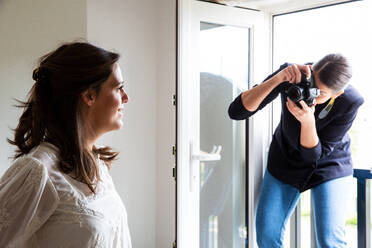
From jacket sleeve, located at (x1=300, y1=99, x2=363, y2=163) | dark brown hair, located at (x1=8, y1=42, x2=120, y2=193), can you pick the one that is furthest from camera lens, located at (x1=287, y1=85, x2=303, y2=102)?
dark brown hair, located at (x1=8, y1=42, x2=120, y2=193)

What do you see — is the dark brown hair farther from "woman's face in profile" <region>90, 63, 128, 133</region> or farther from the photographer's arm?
the photographer's arm

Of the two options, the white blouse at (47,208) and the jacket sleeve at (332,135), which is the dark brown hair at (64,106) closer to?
the white blouse at (47,208)

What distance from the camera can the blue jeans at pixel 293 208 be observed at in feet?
6.06

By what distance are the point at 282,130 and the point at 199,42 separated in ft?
2.24

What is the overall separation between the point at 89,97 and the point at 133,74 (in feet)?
3.83

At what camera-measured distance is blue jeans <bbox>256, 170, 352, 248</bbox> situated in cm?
185

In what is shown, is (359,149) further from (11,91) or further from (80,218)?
(11,91)

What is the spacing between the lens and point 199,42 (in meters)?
2.05

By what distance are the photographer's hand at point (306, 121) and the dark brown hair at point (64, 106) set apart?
113cm

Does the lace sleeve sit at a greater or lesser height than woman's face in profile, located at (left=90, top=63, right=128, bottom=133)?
lesser

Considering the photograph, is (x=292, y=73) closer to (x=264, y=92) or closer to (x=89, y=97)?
(x=264, y=92)

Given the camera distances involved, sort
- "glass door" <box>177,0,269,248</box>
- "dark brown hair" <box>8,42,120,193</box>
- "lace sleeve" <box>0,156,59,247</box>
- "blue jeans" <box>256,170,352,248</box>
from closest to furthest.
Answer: "lace sleeve" <box>0,156,59,247</box> → "dark brown hair" <box>8,42,120,193</box> → "blue jeans" <box>256,170,352,248</box> → "glass door" <box>177,0,269,248</box>

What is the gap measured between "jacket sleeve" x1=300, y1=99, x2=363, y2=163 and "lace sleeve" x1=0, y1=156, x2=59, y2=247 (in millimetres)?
1359

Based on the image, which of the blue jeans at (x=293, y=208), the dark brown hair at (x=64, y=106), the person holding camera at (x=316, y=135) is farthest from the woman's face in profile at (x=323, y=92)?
the dark brown hair at (x=64, y=106)
